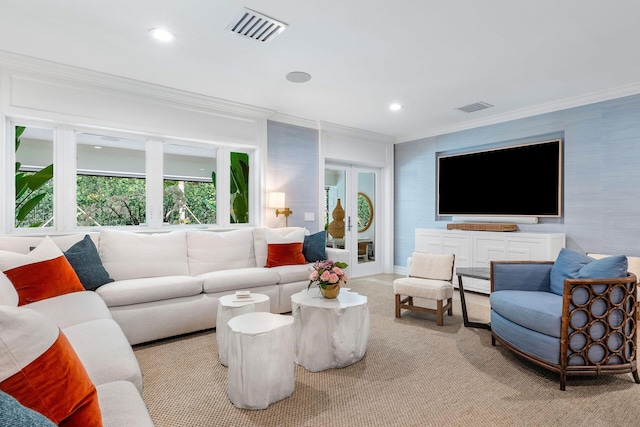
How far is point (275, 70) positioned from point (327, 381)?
9.39 ft

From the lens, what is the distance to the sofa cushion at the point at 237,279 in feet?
10.9

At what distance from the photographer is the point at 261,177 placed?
477 centimetres

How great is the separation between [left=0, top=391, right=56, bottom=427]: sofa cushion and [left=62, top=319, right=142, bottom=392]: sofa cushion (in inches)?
35.5

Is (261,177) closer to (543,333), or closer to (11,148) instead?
(11,148)

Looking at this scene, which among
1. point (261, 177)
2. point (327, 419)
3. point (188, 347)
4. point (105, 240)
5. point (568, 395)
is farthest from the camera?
point (261, 177)

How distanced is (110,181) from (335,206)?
11.0 ft

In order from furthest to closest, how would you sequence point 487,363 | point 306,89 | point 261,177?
1. point 261,177
2. point 306,89
3. point 487,363

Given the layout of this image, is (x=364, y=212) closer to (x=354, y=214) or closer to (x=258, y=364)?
(x=354, y=214)

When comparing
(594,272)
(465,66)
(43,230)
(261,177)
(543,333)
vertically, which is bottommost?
(543,333)

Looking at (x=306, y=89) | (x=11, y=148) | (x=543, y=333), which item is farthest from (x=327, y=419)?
(x=11, y=148)

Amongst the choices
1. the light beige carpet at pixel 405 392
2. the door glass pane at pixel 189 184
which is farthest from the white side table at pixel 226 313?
the door glass pane at pixel 189 184

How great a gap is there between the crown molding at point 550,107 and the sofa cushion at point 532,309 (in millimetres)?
2712

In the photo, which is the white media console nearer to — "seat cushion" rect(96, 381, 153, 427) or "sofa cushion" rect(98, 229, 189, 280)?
"sofa cushion" rect(98, 229, 189, 280)

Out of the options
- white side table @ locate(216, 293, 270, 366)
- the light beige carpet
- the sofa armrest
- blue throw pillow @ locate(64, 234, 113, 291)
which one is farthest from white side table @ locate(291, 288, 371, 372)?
blue throw pillow @ locate(64, 234, 113, 291)
